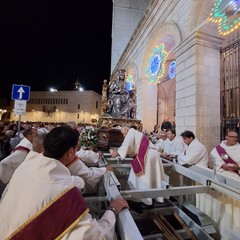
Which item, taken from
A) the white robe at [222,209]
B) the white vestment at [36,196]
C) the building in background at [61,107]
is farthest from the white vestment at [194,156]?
the building in background at [61,107]

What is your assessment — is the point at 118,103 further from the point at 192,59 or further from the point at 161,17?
the point at 161,17

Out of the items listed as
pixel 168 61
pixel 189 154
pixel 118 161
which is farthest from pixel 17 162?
pixel 168 61

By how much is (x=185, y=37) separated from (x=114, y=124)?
3.64 meters

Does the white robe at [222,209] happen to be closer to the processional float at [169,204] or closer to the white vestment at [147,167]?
the processional float at [169,204]

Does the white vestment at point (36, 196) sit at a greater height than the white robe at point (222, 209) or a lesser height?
greater

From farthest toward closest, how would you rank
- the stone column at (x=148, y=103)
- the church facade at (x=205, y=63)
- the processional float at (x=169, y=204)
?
the stone column at (x=148, y=103) < the church facade at (x=205, y=63) < the processional float at (x=169, y=204)

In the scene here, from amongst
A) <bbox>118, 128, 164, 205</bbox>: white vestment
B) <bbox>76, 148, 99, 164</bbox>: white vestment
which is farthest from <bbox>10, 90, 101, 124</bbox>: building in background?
<bbox>118, 128, 164, 205</bbox>: white vestment

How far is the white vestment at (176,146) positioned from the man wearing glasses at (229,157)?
5.26ft

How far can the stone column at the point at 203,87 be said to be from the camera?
5.49 metres

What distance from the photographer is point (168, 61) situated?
35.0 feet

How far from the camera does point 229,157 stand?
3229 mm

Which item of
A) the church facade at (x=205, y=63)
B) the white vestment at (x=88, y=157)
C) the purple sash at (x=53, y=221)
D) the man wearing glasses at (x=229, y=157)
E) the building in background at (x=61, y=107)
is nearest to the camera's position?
the purple sash at (x=53, y=221)

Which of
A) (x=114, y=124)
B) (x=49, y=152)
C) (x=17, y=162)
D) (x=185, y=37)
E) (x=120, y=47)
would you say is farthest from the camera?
(x=120, y=47)

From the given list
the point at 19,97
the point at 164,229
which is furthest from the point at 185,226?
the point at 19,97
